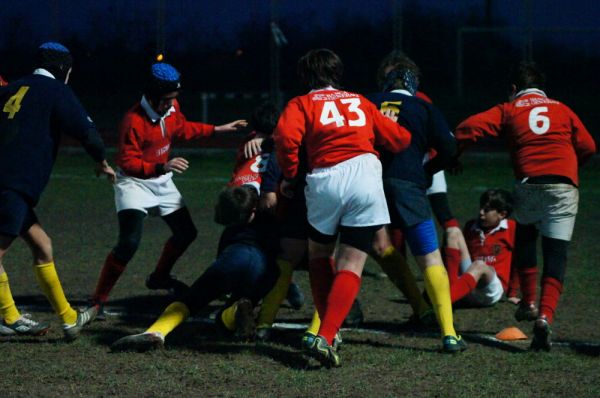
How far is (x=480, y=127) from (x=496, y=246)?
1.89m

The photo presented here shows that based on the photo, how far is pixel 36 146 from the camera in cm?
621

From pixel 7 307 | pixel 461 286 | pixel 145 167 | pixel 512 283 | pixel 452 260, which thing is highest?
pixel 145 167

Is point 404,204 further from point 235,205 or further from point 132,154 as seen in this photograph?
point 132,154

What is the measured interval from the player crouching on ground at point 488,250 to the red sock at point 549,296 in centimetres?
76

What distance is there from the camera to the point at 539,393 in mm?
5320

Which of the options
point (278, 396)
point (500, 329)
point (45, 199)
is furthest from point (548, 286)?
point (45, 199)

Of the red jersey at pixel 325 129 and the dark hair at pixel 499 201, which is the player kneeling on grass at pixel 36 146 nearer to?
the red jersey at pixel 325 129

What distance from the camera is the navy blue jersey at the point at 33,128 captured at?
6176mm

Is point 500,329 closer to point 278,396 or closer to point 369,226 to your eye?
point 369,226

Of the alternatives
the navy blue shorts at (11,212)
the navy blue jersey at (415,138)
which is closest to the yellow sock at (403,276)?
the navy blue jersey at (415,138)

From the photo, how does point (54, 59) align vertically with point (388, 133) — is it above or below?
above

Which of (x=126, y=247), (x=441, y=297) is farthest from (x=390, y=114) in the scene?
(x=126, y=247)

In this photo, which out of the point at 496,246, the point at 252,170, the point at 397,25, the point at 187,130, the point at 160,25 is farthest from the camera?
the point at 160,25

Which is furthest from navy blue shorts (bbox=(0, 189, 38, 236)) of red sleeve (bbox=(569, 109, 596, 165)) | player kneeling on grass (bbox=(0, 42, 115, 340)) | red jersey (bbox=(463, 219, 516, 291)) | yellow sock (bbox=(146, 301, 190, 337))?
red jersey (bbox=(463, 219, 516, 291))
